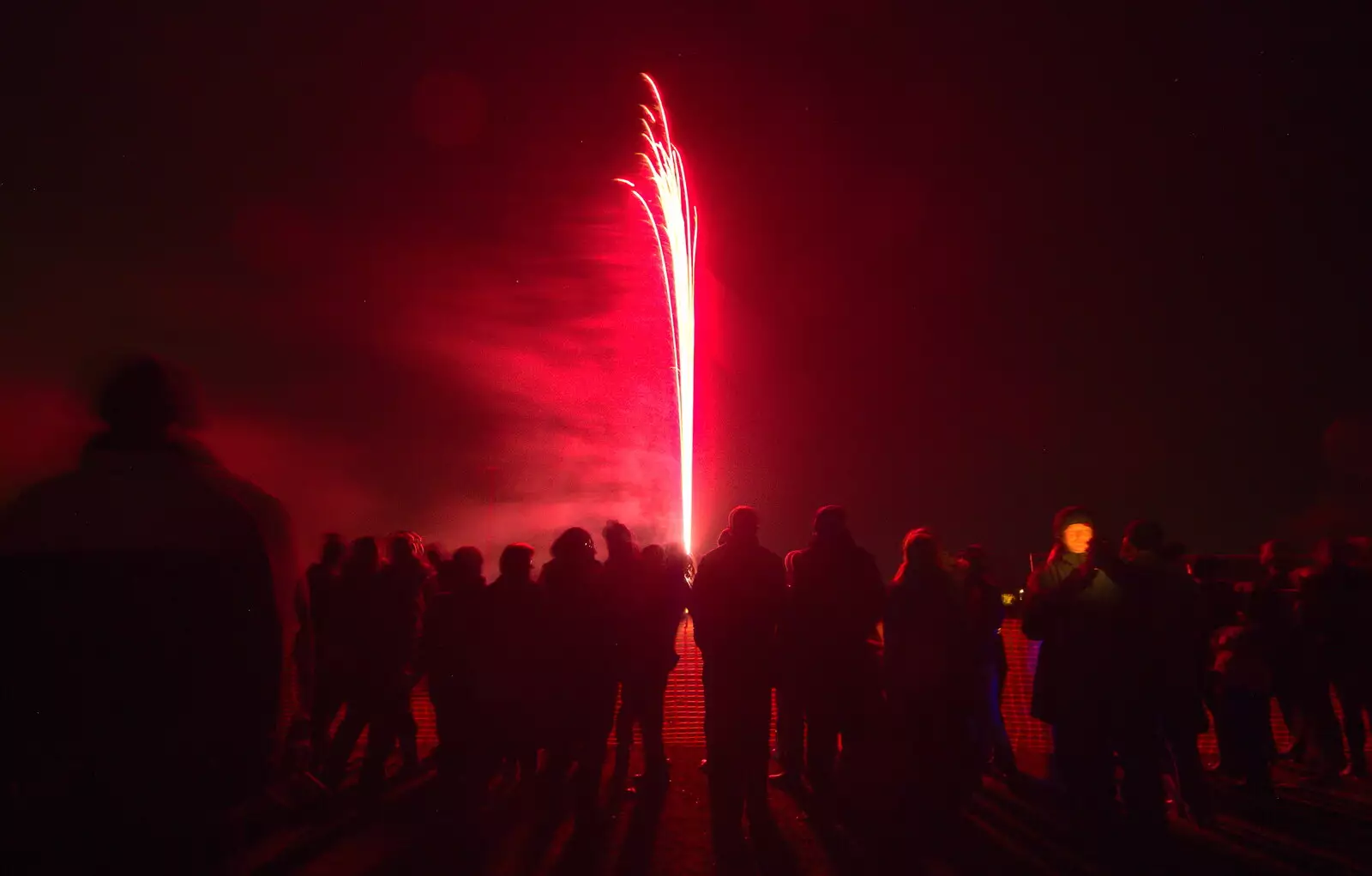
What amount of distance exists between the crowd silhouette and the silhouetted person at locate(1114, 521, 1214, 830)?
16 mm

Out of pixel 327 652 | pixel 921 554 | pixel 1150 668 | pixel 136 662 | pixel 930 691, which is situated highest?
pixel 921 554

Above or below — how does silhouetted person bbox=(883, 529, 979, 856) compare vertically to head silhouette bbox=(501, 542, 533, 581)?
below

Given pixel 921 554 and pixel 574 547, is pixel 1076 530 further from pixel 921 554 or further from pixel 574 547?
pixel 574 547

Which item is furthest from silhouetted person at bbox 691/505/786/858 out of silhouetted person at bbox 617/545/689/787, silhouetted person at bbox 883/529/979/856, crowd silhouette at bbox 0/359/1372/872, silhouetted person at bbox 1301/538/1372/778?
silhouetted person at bbox 1301/538/1372/778

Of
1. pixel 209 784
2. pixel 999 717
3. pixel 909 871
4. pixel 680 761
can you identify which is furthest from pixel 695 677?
pixel 209 784

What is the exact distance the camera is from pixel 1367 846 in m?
4.93

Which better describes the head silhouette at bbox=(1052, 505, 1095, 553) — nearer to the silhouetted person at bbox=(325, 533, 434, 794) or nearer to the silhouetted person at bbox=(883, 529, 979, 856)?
the silhouetted person at bbox=(883, 529, 979, 856)

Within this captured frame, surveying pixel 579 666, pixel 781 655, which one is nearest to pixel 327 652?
pixel 579 666

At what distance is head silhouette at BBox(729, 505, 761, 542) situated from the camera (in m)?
5.86

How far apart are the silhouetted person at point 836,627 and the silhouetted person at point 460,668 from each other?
226 cm

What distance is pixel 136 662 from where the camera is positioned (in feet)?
5.76

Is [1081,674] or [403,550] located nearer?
[1081,674]

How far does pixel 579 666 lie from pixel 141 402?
163 inches

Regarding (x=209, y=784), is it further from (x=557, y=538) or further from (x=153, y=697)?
(x=557, y=538)
